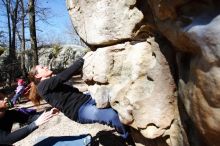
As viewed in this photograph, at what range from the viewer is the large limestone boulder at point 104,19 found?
3787mm

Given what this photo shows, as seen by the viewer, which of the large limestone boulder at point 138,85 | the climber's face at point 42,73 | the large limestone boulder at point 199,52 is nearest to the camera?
the large limestone boulder at point 199,52

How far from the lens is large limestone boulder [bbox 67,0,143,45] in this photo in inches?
149

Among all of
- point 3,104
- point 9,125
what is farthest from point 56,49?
point 3,104

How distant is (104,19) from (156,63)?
3.76 feet

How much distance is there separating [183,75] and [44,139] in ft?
9.11

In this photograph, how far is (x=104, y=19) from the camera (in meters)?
4.16

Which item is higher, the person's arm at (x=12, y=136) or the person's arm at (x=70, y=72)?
the person's arm at (x=70, y=72)

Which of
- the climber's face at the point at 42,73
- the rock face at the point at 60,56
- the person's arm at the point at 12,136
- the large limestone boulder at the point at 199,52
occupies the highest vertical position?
the large limestone boulder at the point at 199,52

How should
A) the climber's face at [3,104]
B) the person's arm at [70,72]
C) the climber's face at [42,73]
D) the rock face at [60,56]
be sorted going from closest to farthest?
the climber's face at [3,104]
the person's arm at [70,72]
the climber's face at [42,73]
the rock face at [60,56]

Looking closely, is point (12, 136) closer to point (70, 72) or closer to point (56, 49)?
point (70, 72)

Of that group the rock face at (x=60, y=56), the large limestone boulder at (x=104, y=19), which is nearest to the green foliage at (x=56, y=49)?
the rock face at (x=60, y=56)

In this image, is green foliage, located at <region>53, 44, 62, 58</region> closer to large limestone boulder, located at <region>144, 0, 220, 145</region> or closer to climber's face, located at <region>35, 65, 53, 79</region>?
climber's face, located at <region>35, 65, 53, 79</region>

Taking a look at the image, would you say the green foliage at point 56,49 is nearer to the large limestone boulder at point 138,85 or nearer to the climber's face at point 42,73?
the climber's face at point 42,73

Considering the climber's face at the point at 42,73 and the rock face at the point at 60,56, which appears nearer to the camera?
the climber's face at the point at 42,73
